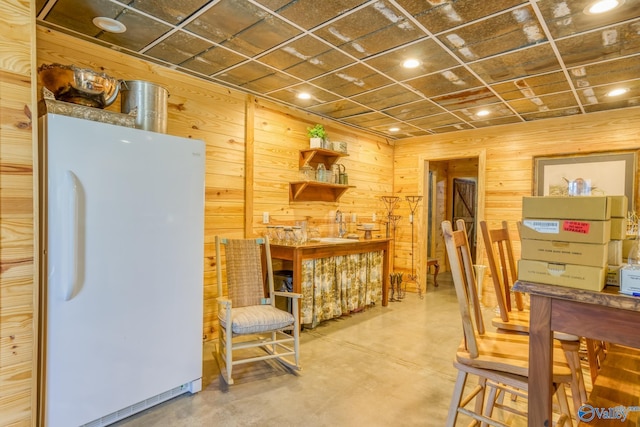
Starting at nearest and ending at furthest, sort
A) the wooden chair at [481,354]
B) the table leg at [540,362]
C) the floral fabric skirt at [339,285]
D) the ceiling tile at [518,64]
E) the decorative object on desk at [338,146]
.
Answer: the table leg at [540,362] → the wooden chair at [481,354] → the ceiling tile at [518,64] → the floral fabric skirt at [339,285] → the decorative object on desk at [338,146]

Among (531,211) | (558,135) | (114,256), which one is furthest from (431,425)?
(558,135)

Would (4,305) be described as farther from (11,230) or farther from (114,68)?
(114,68)

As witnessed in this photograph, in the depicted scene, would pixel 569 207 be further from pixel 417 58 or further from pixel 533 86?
pixel 533 86

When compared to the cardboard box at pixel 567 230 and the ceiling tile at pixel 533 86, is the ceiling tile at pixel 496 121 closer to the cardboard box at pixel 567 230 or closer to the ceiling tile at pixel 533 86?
the ceiling tile at pixel 533 86

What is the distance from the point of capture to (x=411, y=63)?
9.18 ft

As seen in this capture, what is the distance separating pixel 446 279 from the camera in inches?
258

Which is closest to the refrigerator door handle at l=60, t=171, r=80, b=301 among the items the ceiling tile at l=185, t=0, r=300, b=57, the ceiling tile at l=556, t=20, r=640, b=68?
the ceiling tile at l=185, t=0, r=300, b=57

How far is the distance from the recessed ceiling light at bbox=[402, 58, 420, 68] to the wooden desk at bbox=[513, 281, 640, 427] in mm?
2058

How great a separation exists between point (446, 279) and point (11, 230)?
6.31 m

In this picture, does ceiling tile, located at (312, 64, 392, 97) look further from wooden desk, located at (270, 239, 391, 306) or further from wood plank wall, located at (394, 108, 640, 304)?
wood plank wall, located at (394, 108, 640, 304)

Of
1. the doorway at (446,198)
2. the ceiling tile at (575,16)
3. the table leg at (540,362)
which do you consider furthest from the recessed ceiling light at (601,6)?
the doorway at (446,198)

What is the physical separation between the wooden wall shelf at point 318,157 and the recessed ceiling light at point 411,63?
1.45 m

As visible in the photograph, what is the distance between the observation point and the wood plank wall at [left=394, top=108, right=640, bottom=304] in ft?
12.8

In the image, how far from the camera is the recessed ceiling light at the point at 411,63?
2740mm
